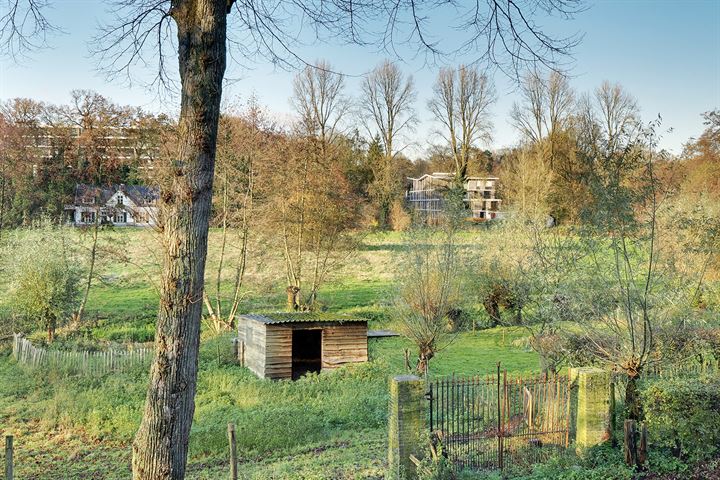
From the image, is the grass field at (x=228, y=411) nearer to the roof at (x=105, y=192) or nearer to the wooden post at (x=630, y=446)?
the roof at (x=105, y=192)

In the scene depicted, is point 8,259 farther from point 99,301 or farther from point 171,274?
point 171,274

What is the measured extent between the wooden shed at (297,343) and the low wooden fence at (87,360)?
3.41 meters

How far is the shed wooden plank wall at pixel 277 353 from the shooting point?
18.5 meters

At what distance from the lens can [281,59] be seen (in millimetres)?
6008

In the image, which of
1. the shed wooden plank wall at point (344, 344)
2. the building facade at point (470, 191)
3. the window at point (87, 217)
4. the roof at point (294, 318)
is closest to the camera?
the roof at point (294, 318)

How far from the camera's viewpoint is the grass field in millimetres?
10752

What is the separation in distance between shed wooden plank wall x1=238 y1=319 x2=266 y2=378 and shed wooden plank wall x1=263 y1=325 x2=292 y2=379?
0.16 meters

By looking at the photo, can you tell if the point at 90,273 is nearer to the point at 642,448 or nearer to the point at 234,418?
the point at 234,418

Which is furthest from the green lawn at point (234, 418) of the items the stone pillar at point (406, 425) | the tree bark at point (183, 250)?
the tree bark at point (183, 250)

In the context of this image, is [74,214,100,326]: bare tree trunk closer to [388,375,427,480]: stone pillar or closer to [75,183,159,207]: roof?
[75,183,159,207]: roof

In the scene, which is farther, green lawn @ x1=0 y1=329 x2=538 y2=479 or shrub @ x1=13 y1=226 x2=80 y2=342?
shrub @ x1=13 y1=226 x2=80 y2=342

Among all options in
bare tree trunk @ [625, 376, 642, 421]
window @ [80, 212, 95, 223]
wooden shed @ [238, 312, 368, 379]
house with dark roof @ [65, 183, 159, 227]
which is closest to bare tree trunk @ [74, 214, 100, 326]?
house with dark roof @ [65, 183, 159, 227]

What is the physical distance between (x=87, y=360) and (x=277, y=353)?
607 cm

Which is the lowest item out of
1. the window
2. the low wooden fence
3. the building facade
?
the low wooden fence
